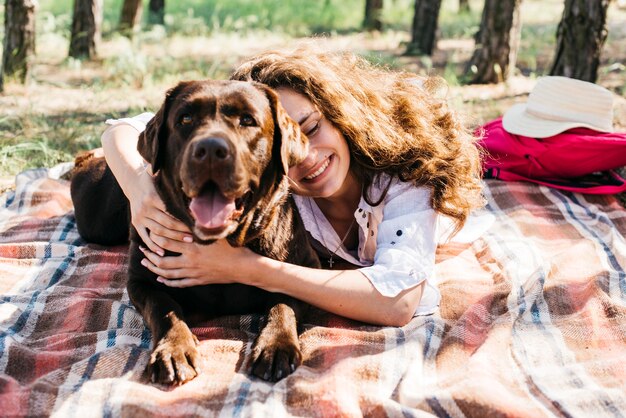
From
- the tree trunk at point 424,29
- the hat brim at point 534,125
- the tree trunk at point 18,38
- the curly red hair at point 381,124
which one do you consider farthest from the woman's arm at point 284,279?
the tree trunk at point 424,29

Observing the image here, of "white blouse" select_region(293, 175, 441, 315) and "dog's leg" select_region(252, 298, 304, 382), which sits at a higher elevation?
"white blouse" select_region(293, 175, 441, 315)

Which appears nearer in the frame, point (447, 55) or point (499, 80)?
point (499, 80)

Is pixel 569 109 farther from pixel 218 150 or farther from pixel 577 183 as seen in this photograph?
pixel 218 150

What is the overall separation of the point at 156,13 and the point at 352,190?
12645 millimetres

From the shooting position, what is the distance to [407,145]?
3.92m

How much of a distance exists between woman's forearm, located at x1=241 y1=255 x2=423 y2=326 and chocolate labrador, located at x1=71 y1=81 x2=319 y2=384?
94 mm

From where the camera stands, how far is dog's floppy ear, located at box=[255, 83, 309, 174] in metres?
3.22

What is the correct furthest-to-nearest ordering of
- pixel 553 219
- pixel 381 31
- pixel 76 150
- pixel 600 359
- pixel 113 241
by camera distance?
pixel 381 31 → pixel 76 150 → pixel 553 219 → pixel 113 241 → pixel 600 359

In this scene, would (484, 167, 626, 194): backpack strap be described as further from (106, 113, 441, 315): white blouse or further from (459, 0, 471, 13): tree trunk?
(459, 0, 471, 13): tree trunk

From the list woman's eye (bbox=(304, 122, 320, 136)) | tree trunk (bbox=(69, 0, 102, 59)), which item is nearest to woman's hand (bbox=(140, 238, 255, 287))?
woman's eye (bbox=(304, 122, 320, 136))

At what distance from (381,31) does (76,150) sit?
9433 mm

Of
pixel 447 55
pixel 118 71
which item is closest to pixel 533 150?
pixel 118 71

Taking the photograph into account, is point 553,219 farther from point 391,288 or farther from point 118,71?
point 118,71

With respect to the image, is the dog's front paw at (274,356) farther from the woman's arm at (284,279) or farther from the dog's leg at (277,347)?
the woman's arm at (284,279)
